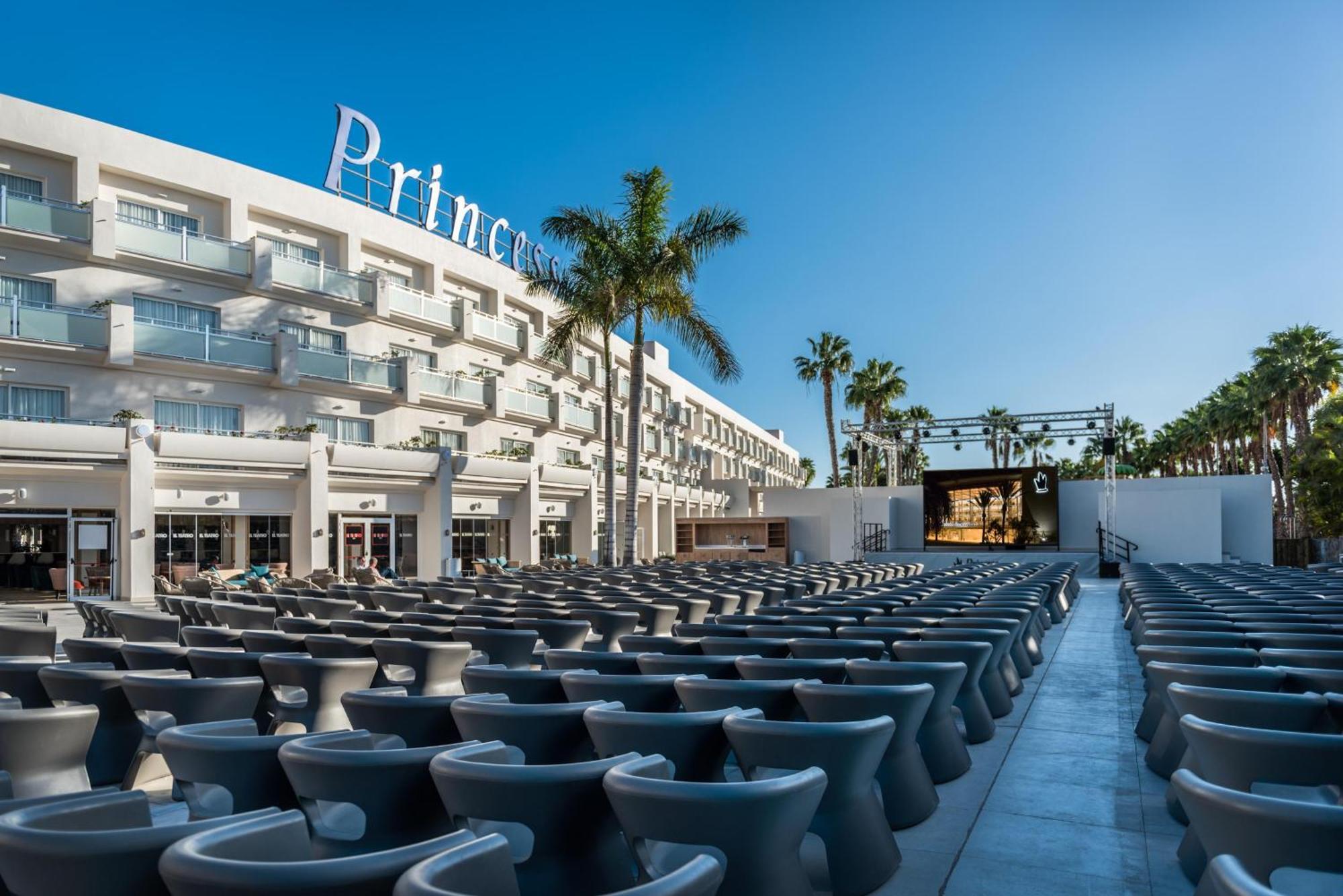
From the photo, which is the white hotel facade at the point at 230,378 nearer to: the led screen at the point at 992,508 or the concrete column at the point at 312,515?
the concrete column at the point at 312,515

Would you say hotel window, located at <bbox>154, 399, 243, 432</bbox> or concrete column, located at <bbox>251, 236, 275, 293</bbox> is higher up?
concrete column, located at <bbox>251, 236, 275, 293</bbox>

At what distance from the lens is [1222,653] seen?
523 centimetres

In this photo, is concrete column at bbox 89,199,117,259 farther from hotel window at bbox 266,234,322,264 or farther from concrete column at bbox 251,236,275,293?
hotel window at bbox 266,234,322,264

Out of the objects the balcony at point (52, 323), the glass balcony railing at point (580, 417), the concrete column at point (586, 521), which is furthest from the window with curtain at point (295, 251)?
the concrete column at point (586, 521)

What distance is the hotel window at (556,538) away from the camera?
38.7 meters

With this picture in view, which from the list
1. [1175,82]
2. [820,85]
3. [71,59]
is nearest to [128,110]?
[71,59]

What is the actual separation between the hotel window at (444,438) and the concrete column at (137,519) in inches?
392

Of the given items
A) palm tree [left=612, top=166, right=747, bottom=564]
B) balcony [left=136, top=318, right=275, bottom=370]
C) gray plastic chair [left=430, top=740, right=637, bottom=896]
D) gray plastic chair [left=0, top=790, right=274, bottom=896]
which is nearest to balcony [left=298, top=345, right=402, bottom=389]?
balcony [left=136, top=318, right=275, bottom=370]

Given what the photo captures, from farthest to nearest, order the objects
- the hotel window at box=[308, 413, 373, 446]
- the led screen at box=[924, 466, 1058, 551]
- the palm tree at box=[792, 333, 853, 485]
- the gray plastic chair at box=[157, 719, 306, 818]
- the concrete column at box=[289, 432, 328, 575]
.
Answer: the palm tree at box=[792, 333, 853, 485] → the led screen at box=[924, 466, 1058, 551] → the hotel window at box=[308, 413, 373, 446] → the concrete column at box=[289, 432, 328, 575] → the gray plastic chair at box=[157, 719, 306, 818]

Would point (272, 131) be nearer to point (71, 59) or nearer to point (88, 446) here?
point (71, 59)

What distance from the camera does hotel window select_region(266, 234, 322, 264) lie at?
28242 mm

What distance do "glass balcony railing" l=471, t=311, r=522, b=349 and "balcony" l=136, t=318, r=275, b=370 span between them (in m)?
8.83

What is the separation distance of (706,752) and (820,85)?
1087 inches

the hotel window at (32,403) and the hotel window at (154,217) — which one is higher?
the hotel window at (154,217)
